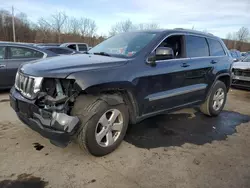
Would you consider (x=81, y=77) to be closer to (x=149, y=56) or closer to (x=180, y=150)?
(x=149, y=56)

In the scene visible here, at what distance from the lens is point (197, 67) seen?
13.7 feet

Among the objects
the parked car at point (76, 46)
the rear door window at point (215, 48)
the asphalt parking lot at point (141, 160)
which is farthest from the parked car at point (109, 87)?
the parked car at point (76, 46)

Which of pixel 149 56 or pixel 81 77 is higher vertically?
pixel 149 56

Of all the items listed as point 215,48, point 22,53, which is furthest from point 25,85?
point 215,48

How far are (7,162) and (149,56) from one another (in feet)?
8.22

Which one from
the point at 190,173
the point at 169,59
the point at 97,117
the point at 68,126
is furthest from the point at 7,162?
the point at 169,59

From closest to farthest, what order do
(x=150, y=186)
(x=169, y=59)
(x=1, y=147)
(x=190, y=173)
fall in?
(x=150, y=186)
(x=190, y=173)
(x=1, y=147)
(x=169, y=59)

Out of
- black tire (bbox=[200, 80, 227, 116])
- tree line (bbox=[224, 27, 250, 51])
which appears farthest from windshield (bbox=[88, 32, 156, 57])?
tree line (bbox=[224, 27, 250, 51])

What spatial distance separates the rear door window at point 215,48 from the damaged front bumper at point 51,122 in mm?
3659

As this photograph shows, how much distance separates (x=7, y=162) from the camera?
2.79 metres

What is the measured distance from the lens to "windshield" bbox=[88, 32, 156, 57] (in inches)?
136

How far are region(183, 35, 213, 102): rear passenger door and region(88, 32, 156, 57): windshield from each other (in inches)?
37.9

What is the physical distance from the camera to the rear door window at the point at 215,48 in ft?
15.8

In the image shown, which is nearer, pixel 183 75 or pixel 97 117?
pixel 97 117
